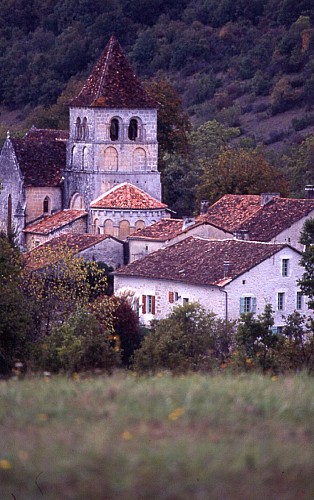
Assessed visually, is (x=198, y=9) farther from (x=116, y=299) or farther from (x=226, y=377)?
(x=226, y=377)

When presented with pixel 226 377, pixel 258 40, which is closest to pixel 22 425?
pixel 226 377

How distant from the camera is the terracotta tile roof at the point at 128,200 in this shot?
61.2 metres

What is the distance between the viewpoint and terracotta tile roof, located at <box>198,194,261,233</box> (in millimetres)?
59562

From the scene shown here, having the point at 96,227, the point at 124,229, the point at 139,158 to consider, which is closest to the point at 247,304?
the point at 124,229

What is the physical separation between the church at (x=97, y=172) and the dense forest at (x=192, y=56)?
30830 mm

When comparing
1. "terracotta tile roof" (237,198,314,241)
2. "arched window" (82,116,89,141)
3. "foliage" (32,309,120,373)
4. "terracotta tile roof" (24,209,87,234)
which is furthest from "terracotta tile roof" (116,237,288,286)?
"foliage" (32,309,120,373)

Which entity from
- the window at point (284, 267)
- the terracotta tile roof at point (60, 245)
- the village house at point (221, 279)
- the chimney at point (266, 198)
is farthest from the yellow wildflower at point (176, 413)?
the chimney at point (266, 198)

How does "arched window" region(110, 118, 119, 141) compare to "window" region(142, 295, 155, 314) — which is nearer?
"window" region(142, 295, 155, 314)

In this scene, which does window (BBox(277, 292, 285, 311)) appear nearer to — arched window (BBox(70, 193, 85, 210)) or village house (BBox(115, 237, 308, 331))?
village house (BBox(115, 237, 308, 331))

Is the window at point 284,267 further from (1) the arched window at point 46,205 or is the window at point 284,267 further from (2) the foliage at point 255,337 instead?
(1) the arched window at point 46,205

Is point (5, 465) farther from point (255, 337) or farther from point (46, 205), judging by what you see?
point (46, 205)

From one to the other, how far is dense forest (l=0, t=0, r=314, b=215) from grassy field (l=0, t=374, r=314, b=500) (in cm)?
8270

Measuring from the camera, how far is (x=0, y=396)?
47.8 ft

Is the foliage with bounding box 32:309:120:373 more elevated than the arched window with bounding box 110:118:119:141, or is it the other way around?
the arched window with bounding box 110:118:119:141
